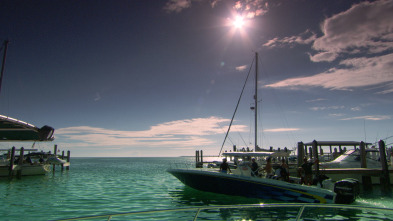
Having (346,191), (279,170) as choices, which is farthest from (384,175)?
(279,170)

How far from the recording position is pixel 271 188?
12.7 m

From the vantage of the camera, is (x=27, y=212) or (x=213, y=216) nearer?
(x=213, y=216)

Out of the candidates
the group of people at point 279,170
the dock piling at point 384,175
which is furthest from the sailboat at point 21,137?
the dock piling at point 384,175

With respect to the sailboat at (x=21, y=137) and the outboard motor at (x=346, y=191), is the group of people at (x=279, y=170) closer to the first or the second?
the outboard motor at (x=346, y=191)

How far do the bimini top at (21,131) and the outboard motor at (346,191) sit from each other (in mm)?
23212

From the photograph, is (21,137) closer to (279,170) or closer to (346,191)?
(279,170)

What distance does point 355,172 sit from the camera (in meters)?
18.7

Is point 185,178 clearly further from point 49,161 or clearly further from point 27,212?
point 49,161

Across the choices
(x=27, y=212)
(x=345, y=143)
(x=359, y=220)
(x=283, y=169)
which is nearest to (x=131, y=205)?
(x=27, y=212)

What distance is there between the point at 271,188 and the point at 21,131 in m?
26.5

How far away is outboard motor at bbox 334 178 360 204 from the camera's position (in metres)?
12.0

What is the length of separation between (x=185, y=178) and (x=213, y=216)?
5.80 meters

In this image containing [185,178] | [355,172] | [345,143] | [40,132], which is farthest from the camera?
[345,143]

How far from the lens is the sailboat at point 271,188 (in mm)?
11969
